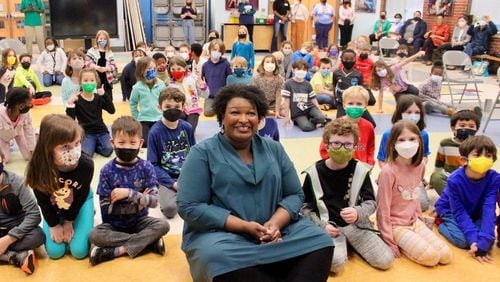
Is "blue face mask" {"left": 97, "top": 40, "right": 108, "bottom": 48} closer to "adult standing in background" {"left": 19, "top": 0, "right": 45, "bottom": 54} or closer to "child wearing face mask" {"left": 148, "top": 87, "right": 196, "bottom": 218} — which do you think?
"child wearing face mask" {"left": 148, "top": 87, "right": 196, "bottom": 218}

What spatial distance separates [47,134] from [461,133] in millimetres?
3209

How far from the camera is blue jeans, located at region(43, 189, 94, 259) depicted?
346 cm

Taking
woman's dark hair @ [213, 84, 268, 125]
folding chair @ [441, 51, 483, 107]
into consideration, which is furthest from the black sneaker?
folding chair @ [441, 51, 483, 107]

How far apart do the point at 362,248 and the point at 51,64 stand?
8321 mm

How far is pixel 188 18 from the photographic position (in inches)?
607

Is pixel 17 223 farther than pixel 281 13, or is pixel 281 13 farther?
pixel 281 13

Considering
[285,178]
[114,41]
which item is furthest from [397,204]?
[114,41]

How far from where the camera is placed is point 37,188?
3305mm

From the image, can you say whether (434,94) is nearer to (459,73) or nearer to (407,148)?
(459,73)

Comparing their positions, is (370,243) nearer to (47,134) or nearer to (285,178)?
(285,178)

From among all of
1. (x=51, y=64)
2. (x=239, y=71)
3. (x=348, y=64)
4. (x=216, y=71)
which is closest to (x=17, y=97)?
(x=239, y=71)

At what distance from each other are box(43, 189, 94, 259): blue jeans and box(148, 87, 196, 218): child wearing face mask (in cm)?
85

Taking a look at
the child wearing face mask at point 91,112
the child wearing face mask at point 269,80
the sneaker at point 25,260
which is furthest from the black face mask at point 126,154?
the child wearing face mask at point 269,80

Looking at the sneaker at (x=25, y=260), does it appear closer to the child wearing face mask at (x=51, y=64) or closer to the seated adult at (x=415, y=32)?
the child wearing face mask at (x=51, y=64)
